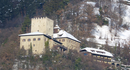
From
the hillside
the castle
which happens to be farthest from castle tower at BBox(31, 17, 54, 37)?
the hillside

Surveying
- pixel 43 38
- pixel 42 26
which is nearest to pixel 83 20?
pixel 42 26

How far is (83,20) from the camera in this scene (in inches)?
3826

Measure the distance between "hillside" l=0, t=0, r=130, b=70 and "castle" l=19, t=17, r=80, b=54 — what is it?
9535 millimetres

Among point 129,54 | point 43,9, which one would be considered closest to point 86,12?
point 43,9

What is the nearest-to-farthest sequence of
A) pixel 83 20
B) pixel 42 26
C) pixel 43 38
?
pixel 43 38 < pixel 42 26 < pixel 83 20

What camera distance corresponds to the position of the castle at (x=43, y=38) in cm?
6781

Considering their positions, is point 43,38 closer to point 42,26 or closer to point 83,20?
point 42,26

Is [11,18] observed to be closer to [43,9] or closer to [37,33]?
[43,9]

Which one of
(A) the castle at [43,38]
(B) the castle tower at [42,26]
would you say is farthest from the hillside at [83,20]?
(A) the castle at [43,38]

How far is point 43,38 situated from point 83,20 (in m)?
31.5

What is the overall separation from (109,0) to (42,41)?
54798 mm

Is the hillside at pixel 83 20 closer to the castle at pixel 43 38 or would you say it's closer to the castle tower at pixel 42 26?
the castle tower at pixel 42 26

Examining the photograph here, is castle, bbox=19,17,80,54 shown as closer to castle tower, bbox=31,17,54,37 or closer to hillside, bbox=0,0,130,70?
castle tower, bbox=31,17,54,37

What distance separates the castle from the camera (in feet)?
222
